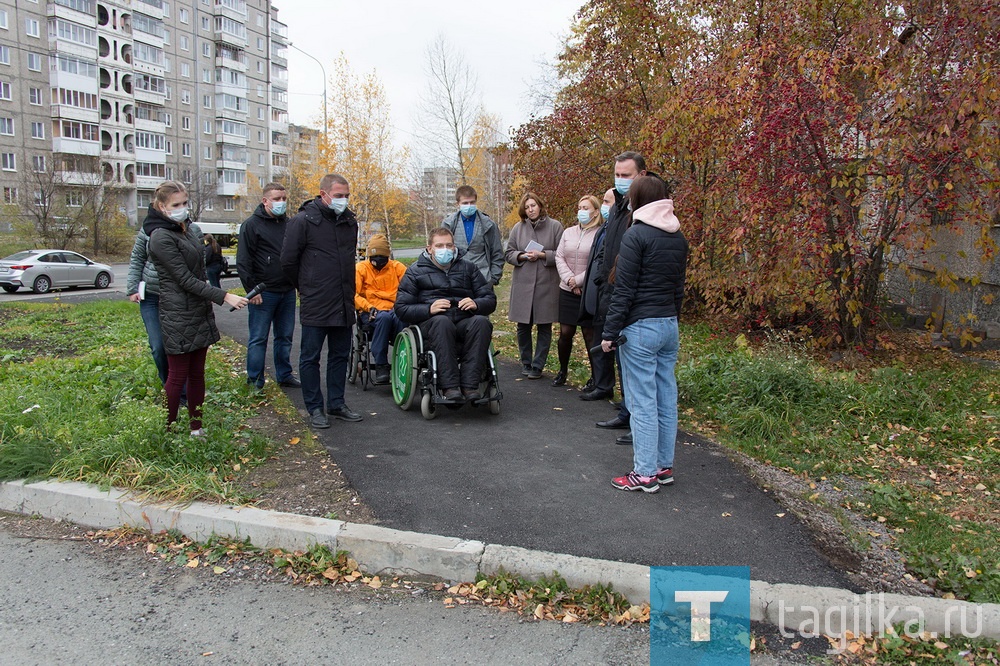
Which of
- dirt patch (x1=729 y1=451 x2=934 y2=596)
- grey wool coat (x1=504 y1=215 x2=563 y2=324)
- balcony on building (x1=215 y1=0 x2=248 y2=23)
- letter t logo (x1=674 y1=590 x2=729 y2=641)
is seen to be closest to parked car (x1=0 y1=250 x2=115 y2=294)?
grey wool coat (x1=504 y1=215 x2=563 y2=324)

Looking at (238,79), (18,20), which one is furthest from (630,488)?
(238,79)

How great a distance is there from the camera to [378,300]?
7.31 m

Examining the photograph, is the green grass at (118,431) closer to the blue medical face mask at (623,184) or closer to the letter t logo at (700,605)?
the letter t logo at (700,605)

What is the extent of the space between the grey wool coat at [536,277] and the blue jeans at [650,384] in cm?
297

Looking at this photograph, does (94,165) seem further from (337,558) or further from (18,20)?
(337,558)

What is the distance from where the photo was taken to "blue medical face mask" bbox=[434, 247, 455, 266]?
6336 mm

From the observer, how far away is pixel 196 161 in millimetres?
67250

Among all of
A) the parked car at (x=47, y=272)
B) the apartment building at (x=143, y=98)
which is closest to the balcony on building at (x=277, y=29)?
the apartment building at (x=143, y=98)

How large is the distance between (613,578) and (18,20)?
2479 inches

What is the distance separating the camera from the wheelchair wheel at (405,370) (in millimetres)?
6070

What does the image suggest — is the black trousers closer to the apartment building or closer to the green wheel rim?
the green wheel rim

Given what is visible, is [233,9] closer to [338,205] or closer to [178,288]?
[338,205]

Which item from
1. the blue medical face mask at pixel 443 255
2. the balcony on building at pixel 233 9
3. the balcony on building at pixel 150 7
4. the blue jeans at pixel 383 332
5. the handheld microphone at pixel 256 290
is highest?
the balcony on building at pixel 233 9

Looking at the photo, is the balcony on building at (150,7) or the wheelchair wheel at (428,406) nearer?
the wheelchair wheel at (428,406)
